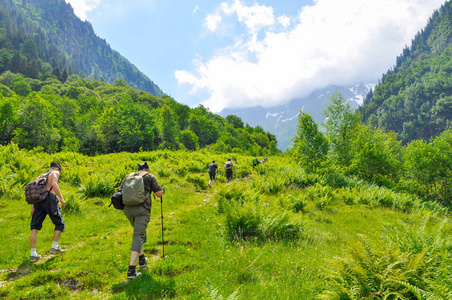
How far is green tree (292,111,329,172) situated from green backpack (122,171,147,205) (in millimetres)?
21753

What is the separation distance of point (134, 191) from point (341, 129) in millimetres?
32767

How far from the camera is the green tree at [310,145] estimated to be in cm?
2458

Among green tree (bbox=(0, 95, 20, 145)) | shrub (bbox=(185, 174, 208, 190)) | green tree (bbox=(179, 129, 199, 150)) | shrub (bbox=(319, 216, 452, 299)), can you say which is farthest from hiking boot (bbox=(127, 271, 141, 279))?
green tree (bbox=(179, 129, 199, 150))

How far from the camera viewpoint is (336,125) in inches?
1280

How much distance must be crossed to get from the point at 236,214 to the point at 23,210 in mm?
10408

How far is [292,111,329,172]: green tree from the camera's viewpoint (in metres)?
24.6

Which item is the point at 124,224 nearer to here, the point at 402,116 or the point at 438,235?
the point at 438,235

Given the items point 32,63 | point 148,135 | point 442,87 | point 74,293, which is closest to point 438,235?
point 74,293

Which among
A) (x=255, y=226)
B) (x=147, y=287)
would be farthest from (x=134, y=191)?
(x=255, y=226)

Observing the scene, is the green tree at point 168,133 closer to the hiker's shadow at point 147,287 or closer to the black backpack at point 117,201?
the black backpack at point 117,201

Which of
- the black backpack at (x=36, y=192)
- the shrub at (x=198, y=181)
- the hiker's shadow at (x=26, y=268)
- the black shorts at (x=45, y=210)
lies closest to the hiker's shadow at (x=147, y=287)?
the hiker's shadow at (x=26, y=268)

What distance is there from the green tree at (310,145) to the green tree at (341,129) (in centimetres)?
781

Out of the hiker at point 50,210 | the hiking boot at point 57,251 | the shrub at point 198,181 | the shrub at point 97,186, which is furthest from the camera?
the shrub at point 198,181

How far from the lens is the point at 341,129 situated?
105 feet
